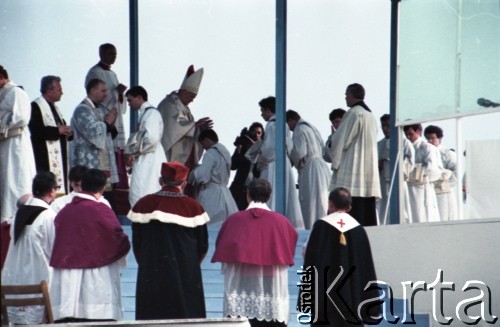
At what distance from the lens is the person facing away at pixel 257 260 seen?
1217 centimetres

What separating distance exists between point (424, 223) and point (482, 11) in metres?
2.01

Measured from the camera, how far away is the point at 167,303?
1184 cm

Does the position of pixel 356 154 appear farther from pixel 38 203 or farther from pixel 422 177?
pixel 38 203

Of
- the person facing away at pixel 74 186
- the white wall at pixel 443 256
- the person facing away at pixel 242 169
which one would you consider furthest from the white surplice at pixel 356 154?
the person facing away at pixel 74 186

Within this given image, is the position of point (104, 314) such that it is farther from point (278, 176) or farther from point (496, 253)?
point (278, 176)

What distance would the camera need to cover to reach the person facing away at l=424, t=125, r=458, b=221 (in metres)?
13.3

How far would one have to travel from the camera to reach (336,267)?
39.5 ft

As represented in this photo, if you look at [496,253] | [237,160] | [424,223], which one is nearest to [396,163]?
[424,223]

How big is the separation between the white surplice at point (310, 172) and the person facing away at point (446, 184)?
4.20 m

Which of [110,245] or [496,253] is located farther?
[496,253]

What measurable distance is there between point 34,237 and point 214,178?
582 cm

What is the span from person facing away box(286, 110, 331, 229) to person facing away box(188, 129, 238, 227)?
0.99m

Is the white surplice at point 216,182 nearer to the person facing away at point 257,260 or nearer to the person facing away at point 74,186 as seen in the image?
the person facing away at point 257,260

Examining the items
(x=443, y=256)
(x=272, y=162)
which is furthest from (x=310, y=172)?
(x=443, y=256)
